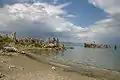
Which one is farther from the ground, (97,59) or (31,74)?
(31,74)

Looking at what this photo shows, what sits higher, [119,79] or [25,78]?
[25,78]

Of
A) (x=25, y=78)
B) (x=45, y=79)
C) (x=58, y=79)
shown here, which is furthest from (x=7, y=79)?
(x=58, y=79)

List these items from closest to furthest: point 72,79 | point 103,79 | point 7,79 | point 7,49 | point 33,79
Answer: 1. point 7,79
2. point 33,79
3. point 72,79
4. point 103,79
5. point 7,49

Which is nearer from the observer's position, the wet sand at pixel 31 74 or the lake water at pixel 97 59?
the wet sand at pixel 31 74

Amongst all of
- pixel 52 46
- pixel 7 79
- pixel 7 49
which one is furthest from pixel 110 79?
pixel 52 46

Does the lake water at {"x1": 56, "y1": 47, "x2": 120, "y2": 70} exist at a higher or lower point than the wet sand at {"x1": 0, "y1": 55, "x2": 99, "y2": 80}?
lower

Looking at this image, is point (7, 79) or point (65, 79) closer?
point (7, 79)

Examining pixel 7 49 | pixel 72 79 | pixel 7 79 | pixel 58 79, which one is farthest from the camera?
pixel 7 49

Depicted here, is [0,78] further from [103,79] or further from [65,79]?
[103,79]

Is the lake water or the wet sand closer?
the wet sand

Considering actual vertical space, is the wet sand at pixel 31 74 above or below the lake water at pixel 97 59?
above

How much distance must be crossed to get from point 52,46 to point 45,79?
147m

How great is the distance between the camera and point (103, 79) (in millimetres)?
24484

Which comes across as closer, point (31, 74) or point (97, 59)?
point (31, 74)
